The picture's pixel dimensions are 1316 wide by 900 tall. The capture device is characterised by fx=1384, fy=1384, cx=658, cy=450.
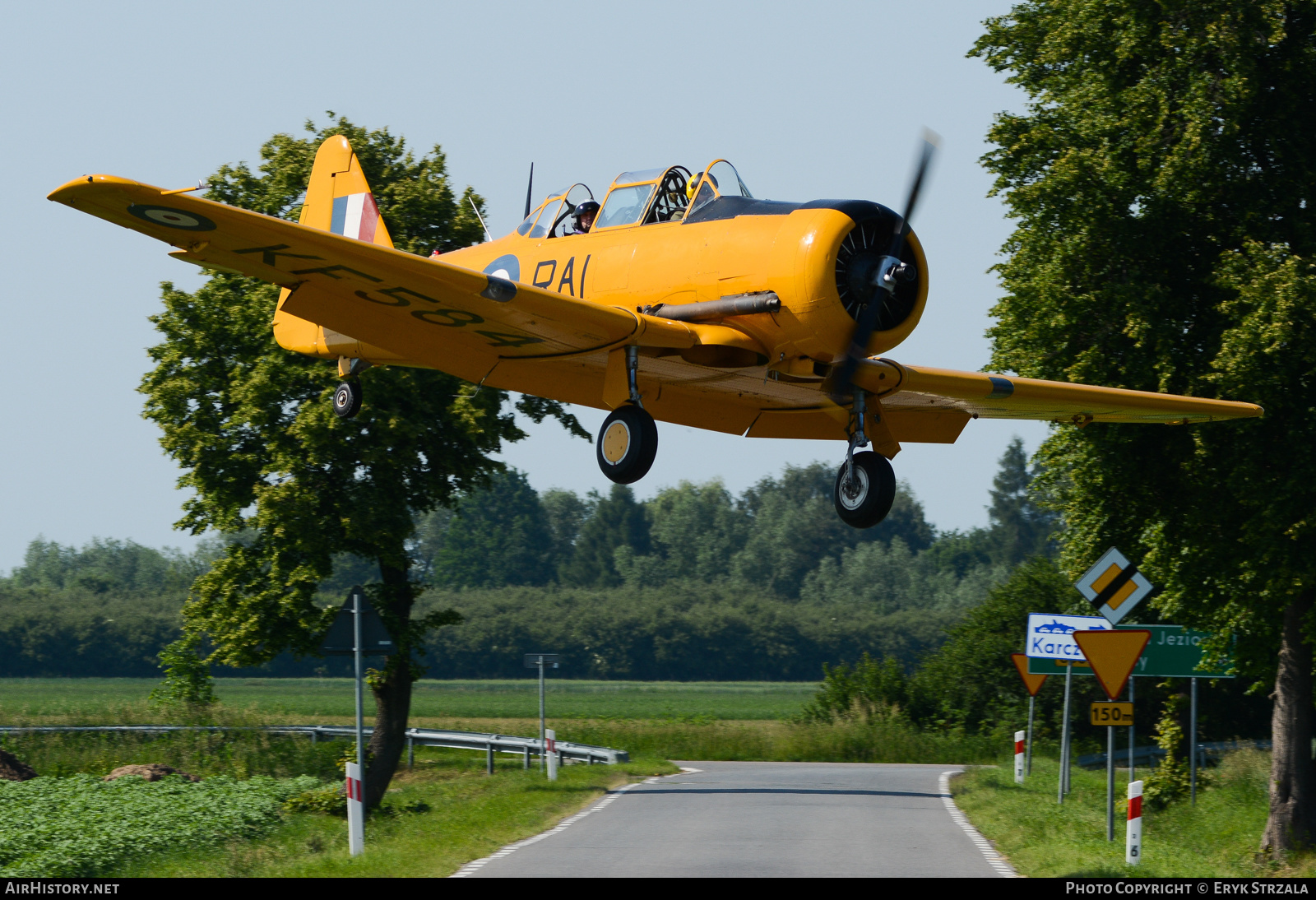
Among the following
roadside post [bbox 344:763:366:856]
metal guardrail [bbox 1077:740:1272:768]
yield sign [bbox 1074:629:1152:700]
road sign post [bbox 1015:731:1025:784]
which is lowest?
metal guardrail [bbox 1077:740:1272:768]

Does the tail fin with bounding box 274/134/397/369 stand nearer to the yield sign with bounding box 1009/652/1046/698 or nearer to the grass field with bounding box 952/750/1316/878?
the grass field with bounding box 952/750/1316/878

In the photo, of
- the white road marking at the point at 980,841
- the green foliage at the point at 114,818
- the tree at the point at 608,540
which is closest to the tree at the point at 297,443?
the green foliage at the point at 114,818

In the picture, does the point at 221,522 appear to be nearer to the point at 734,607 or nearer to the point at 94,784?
the point at 94,784

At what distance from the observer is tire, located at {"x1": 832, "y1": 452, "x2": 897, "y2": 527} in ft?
37.4

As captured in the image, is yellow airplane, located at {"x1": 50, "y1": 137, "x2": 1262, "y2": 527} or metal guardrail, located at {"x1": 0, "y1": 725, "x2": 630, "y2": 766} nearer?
yellow airplane, located at {"x1": 50, "y1": 137, "x2": 1262, "y2": 527}

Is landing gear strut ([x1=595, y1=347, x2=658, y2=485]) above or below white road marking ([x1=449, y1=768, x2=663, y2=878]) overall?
above

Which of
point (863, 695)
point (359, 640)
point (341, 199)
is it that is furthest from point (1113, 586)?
point (863, 695)

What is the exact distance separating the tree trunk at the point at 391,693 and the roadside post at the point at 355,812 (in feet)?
29.8

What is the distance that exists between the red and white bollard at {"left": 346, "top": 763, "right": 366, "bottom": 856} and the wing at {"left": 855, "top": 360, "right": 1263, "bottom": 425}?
7.23 meters

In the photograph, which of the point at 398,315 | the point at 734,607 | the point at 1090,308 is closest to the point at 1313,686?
the point at 1090,308

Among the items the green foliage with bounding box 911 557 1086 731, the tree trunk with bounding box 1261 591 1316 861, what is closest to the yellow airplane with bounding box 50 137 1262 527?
the tree trunk with bounding box 1261 591 1316 861

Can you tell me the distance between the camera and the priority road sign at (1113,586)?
1482cm

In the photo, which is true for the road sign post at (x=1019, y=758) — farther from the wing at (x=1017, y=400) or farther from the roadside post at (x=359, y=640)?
the roadside post at (x=359, y=640)

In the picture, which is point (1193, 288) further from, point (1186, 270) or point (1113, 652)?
point (1113, 652)
